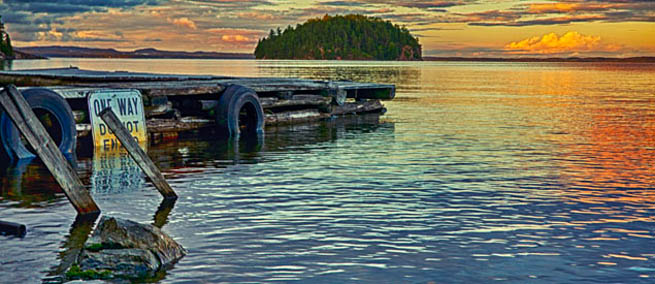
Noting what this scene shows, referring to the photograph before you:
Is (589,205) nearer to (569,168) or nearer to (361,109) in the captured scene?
(569,168)

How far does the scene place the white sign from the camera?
1841 centimetres

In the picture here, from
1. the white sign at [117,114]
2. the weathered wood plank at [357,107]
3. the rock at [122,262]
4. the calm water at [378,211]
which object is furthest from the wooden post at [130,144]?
the weathered wood plank at [357,107]

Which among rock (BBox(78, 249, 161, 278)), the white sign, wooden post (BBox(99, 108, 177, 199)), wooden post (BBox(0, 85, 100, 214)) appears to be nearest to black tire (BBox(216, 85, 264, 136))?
the white sign

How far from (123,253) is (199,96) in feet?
59.3

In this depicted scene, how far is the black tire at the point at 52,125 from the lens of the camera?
16203mm

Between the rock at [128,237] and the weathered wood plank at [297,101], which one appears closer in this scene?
the rock at [128,237]

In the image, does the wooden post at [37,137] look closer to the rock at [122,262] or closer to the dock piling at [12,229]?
the dock piling at [12,229]

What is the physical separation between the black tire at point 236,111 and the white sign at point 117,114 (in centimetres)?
318

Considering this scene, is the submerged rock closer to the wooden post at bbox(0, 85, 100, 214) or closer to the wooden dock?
the wooden post at bbox(0, 85, 100, 214)

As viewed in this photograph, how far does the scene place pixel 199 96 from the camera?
2538cm

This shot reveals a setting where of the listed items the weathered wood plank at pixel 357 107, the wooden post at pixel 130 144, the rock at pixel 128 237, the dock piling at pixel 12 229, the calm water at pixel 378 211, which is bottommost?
the weathered wood plank at pixel 357 107

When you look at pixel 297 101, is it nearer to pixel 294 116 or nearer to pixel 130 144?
pixel 294 116

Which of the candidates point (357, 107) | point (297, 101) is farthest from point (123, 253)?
point (357, 107)

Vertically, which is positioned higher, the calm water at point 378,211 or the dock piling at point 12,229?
the dock piling at point 12,229
